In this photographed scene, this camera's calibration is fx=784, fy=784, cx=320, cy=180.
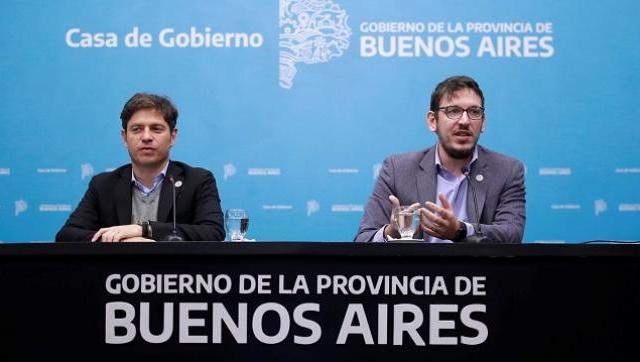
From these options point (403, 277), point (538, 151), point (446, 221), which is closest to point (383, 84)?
point (538, 151)

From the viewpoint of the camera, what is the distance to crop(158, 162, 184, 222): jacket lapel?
9.56 feet

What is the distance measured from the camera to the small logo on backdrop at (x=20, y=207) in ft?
13.1

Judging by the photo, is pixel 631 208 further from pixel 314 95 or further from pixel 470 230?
pixel 470 230

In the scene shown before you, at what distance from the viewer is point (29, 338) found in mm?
1731

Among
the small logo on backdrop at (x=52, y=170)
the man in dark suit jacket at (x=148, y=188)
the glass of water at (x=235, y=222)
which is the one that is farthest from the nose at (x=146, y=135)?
the small logo on backdrop at (x=52, y=170)

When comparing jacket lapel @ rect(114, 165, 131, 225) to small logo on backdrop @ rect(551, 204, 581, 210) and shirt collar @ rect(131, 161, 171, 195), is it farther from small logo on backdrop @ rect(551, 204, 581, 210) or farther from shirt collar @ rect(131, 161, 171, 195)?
small logo on backdrop @ rect(551, 204, 581, 210)

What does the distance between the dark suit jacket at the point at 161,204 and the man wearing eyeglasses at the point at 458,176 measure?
1.92 ft

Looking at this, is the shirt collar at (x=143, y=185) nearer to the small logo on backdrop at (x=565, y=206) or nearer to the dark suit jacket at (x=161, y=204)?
the dark suit jacket at (x=161, y=204)

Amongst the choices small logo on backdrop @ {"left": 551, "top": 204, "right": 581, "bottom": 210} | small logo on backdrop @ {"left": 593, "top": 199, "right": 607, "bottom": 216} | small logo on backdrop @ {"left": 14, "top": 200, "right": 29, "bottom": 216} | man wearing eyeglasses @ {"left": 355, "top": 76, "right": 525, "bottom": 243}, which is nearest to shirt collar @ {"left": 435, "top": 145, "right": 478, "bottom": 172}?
man wearing eyeglasses @ {"left": 355, "top": 76, "right": 525, "bottom": 243}

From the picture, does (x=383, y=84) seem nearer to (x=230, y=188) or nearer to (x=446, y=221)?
(x=230, y=188)

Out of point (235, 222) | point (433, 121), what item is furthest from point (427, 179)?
point (235, 222)

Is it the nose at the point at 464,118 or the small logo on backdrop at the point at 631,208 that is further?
the small logo on backdrop at the point at 631,208

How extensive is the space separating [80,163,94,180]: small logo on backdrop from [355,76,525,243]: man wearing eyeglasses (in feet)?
5.59

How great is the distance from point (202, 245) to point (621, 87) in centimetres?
285
